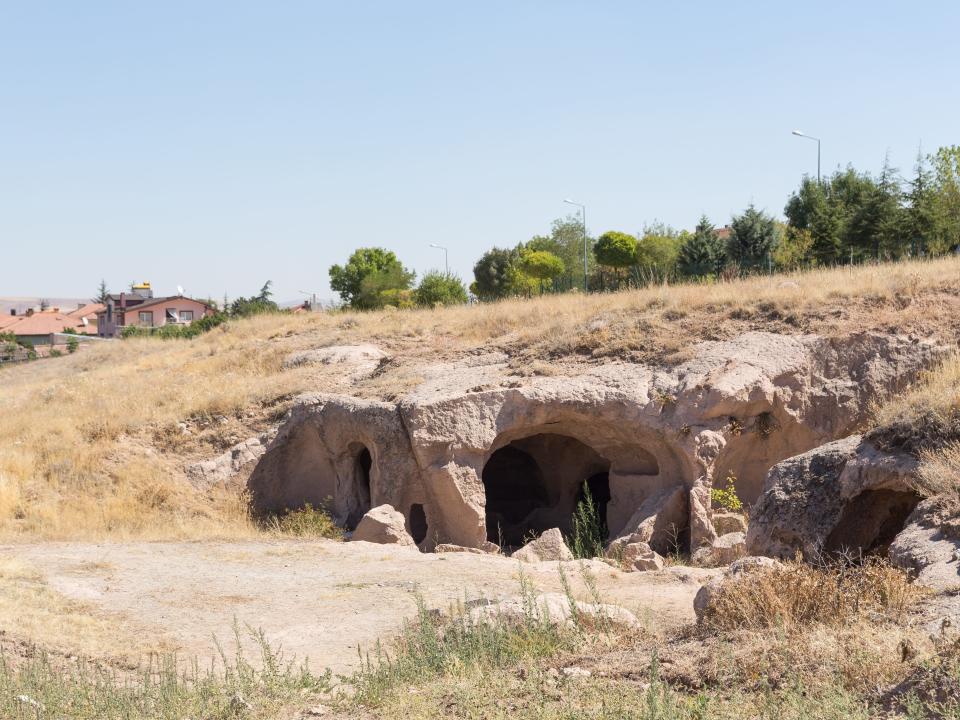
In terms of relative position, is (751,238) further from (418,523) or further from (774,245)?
(418,523)

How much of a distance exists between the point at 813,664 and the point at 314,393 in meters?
12.0

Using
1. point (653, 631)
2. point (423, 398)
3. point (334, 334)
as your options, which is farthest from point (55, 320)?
point (653, 631)

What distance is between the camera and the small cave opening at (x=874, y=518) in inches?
395

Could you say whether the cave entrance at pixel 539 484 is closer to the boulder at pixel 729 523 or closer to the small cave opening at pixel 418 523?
the small cave opening at pixel 418 523

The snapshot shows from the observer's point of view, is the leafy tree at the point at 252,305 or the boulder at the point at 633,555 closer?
the boulder at the point at 633,555

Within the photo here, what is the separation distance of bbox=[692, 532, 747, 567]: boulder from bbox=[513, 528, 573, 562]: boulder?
5.84 ft

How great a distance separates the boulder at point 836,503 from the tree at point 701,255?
29964 mm

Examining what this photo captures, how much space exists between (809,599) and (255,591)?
663 cm

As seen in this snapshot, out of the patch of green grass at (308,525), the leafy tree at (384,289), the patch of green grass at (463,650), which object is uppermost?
the leafy tree at (384,289)

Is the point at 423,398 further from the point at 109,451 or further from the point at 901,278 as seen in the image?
the point at 901,278

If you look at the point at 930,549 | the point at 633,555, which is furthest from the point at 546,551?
the point at 930,549

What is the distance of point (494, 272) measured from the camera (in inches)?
2298

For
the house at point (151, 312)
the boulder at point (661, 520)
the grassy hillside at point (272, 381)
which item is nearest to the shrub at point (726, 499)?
the boulder at point (661, 520)

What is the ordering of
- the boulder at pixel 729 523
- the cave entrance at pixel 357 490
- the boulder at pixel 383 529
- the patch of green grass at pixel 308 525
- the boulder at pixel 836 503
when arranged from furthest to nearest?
1. the cave entrance at pixel 357 490
2. the patch of green grass at pixel 308 525
3. the boulder at pixel 383 529
4. the boulder at pixel 729 523
5. the boulder at pixel 836 503
